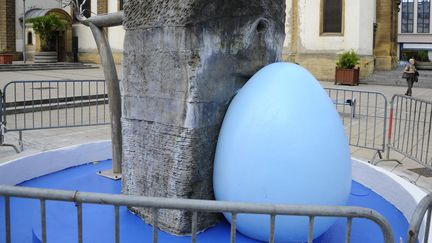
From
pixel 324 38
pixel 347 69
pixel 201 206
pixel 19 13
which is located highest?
pixel 19 13

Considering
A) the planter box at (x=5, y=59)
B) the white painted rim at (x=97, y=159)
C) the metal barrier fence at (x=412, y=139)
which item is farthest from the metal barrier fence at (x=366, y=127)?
the planter box at (x=5, y=59)

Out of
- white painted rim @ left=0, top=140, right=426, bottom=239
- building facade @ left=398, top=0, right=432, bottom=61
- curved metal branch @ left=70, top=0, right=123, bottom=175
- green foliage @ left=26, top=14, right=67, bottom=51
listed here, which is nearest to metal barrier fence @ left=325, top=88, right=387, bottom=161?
white painted rim @ left=0, top=140, right=426, bottom=239

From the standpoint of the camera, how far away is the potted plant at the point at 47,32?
34.4m

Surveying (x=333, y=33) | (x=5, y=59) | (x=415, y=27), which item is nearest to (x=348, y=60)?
(x=333, y=33)

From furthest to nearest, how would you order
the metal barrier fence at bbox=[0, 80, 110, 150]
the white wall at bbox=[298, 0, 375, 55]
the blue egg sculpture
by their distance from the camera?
the white wall at bbox=[298, 0, 375, 55], the metal barrier fence at bbox=[0, 80, 110, 150], the blue egg sculpture

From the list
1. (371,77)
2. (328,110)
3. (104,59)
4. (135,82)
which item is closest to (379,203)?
(328,110)

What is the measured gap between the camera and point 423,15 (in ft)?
218

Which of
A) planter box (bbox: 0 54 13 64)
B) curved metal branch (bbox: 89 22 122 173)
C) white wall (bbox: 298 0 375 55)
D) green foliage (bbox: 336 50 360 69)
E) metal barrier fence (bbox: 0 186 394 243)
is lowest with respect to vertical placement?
metal barrier fence (bbox: 0 186 394 243)

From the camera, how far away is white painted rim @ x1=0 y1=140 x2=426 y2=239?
478 cm

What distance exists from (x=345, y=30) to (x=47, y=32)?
2259 centimetres

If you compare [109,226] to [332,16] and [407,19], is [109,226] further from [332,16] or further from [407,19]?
[407,19]

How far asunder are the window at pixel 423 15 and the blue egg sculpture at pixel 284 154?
2723 inches

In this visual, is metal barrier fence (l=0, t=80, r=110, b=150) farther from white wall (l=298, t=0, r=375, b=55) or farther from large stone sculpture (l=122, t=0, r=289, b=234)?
white wall (l=298, t=0, r=375, b=55)

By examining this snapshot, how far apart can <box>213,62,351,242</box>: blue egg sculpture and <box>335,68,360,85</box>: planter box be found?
67.9 ft
